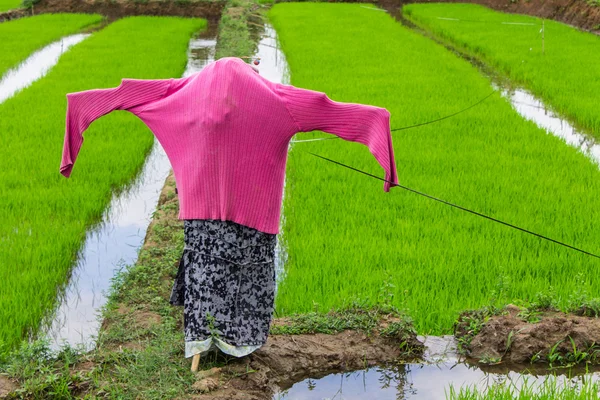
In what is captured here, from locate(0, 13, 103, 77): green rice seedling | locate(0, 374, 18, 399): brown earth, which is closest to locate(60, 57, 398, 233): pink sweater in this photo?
locate(0, 374, 18, 399): brown earth

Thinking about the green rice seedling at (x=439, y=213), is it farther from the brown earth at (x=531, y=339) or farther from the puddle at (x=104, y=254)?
the puddle at (x=104, y=254)

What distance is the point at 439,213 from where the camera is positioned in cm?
471

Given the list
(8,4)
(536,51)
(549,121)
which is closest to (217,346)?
(549,121)

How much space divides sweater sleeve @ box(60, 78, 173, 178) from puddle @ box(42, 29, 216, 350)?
2.54 feet

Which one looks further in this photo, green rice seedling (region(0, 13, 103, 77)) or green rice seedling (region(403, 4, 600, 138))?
green rice seedling (region(0, 13, 103, 77))

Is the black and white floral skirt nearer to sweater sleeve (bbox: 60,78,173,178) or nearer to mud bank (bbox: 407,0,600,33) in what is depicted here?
sweater sleeve (bbox: 60,78,173,178)

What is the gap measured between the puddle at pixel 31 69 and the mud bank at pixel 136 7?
3748mm

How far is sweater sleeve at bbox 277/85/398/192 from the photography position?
2650 mm

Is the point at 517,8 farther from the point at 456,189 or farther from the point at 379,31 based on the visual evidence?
the point at 456,189

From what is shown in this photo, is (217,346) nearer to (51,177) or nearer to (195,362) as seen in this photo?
(195,362)

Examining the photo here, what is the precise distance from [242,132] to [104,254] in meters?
Result: 1.99

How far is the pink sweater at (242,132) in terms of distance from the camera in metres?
2.62

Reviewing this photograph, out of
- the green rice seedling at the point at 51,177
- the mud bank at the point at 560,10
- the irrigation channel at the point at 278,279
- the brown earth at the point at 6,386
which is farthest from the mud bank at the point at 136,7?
the brown earth at the point at 6,386

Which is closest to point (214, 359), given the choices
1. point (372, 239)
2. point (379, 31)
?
point (372, 239)
